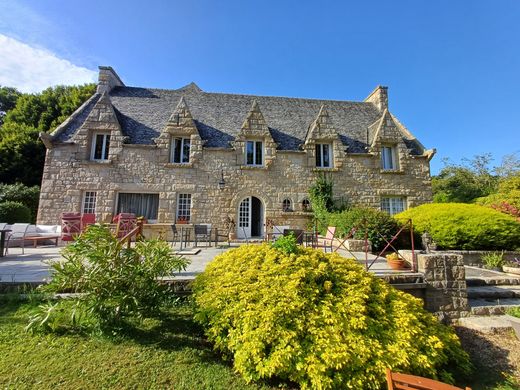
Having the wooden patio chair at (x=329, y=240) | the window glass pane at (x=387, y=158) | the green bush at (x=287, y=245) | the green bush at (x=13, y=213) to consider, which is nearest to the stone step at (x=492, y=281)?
the wooden patio chair at (x=329, y=240)

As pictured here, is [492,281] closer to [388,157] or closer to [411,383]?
[411,383]


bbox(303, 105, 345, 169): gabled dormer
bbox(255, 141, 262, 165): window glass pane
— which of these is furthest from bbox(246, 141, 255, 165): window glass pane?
bbox(303, 105, 345, 169): gabled dormer

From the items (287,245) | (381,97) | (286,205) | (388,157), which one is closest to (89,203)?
(286,205)

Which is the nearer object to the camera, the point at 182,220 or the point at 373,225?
the point at 373,225

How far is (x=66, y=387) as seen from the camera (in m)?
2.56

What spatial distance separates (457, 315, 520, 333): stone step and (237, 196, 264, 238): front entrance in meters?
9.18

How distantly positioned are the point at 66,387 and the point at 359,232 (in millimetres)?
8658

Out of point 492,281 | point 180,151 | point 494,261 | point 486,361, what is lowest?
point 486,361

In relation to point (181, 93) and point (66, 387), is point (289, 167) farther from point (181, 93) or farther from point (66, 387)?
point (66, 387)

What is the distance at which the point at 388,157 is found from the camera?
1433 cm

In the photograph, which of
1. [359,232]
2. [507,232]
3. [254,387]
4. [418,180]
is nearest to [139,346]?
[254,387]

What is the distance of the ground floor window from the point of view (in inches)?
486

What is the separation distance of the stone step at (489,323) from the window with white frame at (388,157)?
10558 millimetres

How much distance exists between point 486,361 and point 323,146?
38.2 ft
